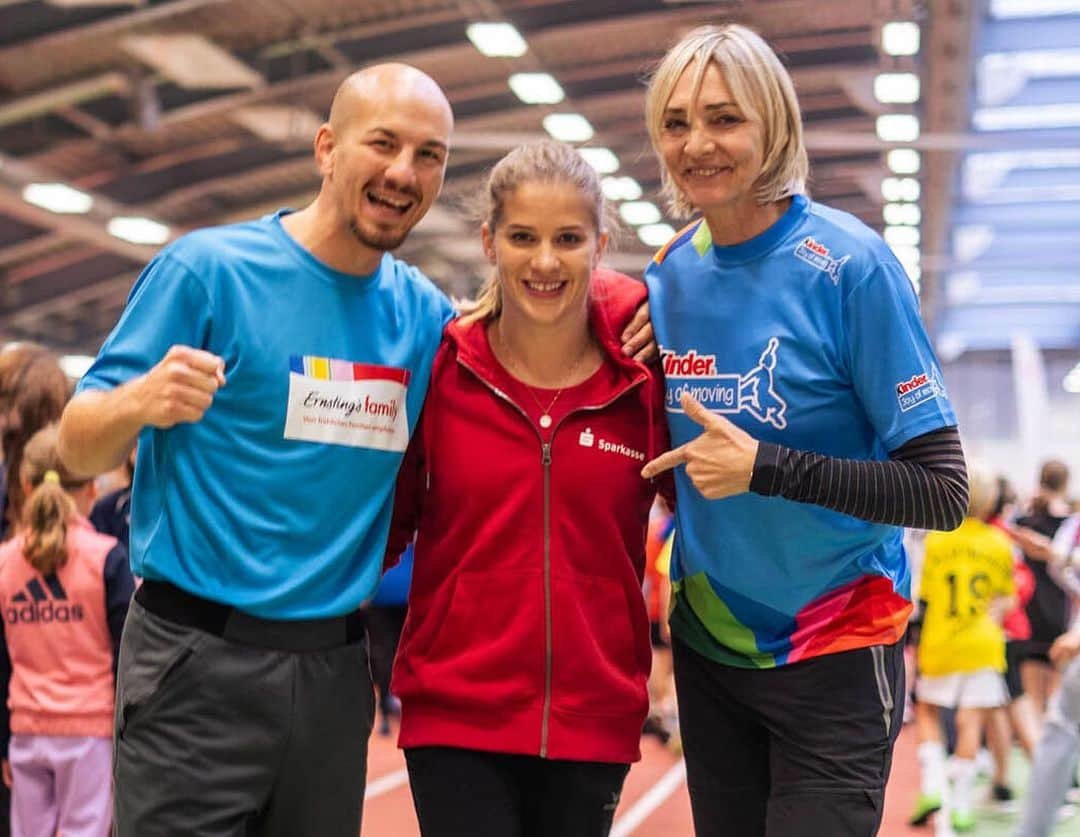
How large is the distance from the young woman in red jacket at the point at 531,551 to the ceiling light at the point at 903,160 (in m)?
11.5

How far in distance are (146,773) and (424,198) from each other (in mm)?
1214

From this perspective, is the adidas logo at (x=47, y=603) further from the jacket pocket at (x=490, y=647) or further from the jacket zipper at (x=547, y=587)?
the jacket zipper at (x=547, y=587)

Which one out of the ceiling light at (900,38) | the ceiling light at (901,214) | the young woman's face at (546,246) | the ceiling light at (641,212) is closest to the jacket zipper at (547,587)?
the young woman's face at (546,246)

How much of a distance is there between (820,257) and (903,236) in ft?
52.7

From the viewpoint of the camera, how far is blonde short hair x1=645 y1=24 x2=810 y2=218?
2707mm

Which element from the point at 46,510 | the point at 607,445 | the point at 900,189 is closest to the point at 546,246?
the point at 607,445

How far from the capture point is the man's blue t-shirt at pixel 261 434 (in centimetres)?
260

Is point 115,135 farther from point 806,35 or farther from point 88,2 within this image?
point 806,35

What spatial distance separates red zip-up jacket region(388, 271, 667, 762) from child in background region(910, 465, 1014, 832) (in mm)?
5197

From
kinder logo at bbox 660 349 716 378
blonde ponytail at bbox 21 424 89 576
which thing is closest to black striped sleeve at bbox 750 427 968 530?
kinder logo at bbox 660 349 716 378

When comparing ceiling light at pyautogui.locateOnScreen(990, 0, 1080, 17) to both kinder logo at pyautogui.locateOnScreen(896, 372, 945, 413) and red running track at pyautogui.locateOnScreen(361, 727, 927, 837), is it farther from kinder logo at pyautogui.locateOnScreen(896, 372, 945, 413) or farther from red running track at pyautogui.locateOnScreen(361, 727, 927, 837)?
kinder logo at pyautogui.locateOnScreen(896, 372, 945, 413)

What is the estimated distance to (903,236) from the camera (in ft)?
59.4

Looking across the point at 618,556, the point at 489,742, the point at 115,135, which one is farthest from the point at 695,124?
the point at 115,135

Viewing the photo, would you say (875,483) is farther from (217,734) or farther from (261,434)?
(217,734)
